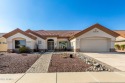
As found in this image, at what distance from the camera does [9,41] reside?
89.4 ft

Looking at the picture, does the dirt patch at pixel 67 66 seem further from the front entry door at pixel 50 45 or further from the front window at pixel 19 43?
the front entry door at pixel 50 45

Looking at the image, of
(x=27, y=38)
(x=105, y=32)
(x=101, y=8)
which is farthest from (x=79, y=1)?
(x=27, y=38)

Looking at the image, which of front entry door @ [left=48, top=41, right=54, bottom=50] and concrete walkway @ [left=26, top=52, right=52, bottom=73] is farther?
front entry door @ [left=48, top=41, right=54, bottom=50]

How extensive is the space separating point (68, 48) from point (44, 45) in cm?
605

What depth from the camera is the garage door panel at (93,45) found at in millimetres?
27078

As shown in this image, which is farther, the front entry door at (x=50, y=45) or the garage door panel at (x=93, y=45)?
the front entry door at (x=50, y=45)

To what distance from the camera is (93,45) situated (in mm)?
27141

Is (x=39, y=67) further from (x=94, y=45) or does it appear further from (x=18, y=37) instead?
Result: (x=94, y=45)

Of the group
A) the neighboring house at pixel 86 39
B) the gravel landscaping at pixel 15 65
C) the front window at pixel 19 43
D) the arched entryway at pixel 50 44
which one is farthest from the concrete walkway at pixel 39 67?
the arched entryway at pixel 50 44

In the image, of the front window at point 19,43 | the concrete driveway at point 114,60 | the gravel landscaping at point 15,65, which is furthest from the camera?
the front window at point 19,43

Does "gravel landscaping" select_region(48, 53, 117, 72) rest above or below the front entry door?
below

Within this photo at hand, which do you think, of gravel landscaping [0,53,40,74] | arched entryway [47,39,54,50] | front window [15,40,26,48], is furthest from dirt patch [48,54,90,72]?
arched entryway [47,39,54,50]

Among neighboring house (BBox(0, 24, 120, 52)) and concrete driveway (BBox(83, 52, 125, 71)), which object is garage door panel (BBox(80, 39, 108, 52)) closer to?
neighboring house (BBox(0, 24, 120, 52))

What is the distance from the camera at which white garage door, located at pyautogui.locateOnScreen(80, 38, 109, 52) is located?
27.1m
